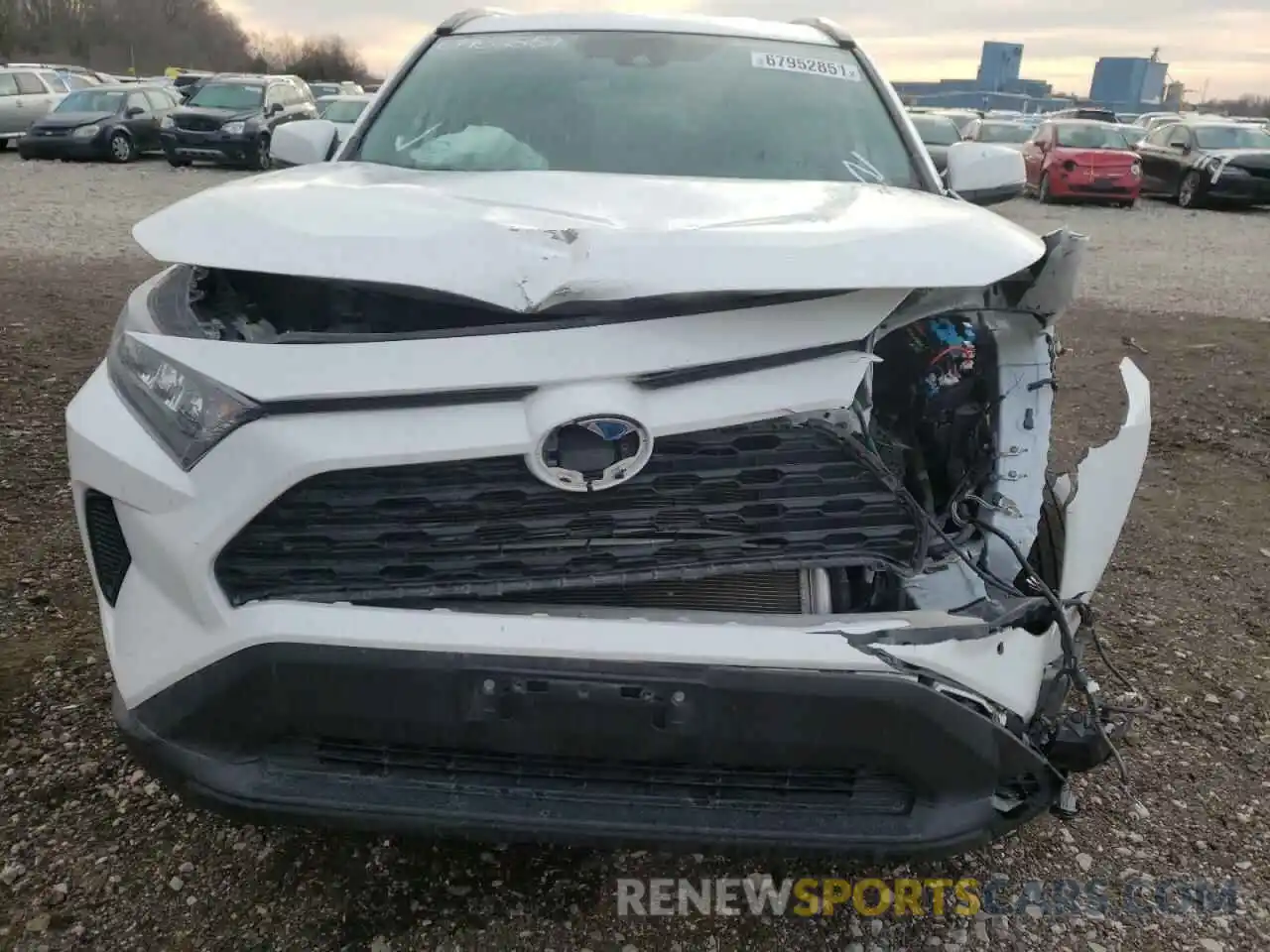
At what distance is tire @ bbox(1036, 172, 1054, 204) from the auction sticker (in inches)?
610

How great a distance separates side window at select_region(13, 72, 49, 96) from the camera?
66.1 feet

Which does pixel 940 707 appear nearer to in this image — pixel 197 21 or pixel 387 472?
pixel 387 472

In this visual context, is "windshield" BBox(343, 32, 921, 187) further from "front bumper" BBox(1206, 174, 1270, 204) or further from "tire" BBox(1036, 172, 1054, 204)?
"front bumper" BBox(1206, 174, 1270, 204)

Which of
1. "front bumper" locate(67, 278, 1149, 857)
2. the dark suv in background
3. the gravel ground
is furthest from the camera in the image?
the dark suv in background

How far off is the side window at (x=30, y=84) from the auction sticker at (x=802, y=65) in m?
21.6

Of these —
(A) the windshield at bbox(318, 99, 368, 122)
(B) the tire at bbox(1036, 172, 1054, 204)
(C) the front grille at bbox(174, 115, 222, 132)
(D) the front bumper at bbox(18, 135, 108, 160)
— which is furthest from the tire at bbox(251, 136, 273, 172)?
(B) the tire at bbox(1036, 172, 1054, 204)

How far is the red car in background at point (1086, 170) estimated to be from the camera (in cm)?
1678

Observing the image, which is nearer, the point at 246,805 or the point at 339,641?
the point at 339,641

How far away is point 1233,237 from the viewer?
13.9 metres

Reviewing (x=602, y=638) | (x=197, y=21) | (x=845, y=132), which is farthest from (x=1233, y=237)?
(x=197, y=21)

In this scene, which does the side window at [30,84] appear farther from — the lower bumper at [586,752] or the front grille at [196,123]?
the lower bumper at [586,752]

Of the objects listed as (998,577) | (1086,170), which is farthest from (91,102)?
(998,577)

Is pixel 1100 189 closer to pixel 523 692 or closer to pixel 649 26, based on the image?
pixel 649 26

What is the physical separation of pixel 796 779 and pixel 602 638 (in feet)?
1.51
